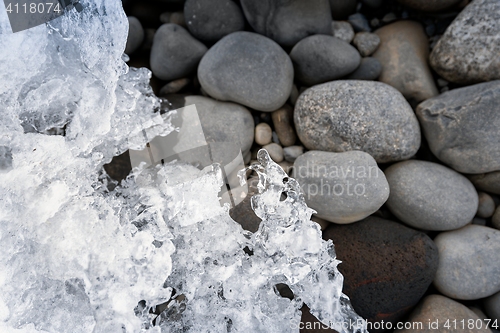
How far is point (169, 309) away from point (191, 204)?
57cm

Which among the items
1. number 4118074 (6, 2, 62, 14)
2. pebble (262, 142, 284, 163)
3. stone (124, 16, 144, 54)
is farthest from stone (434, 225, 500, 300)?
number 4118074 (6, 2, 62, 14)

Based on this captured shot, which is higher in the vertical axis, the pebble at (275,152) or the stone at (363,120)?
the stone at (363,120)

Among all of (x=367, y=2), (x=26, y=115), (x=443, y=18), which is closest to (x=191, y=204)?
(x=26, y=115)

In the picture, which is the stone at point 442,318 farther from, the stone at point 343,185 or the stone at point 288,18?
the stone at point 288,18

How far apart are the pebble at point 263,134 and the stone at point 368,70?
2.04ft

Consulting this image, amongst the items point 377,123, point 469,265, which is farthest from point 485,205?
point 377,123

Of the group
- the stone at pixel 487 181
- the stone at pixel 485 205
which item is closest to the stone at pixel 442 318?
the stone at pixel 485 205

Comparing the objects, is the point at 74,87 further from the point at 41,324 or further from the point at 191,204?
the point at 41,324

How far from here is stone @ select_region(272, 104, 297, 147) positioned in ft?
7.26

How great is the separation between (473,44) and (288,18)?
1.04m

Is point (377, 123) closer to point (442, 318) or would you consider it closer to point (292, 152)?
point (292, 152)

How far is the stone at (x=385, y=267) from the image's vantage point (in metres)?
1.89

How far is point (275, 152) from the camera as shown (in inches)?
86.0

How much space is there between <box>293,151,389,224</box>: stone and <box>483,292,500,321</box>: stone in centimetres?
85
